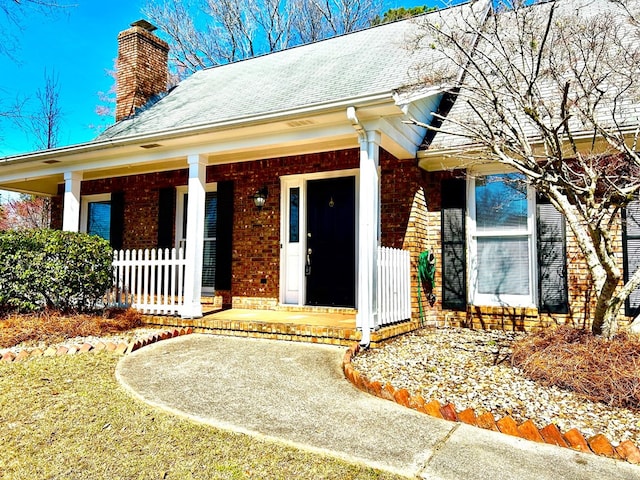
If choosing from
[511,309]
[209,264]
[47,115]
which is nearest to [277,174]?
[209,264]

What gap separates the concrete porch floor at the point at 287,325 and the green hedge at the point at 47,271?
977 mm

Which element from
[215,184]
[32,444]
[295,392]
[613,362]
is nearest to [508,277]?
[613,362]

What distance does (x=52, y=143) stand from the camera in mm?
18344

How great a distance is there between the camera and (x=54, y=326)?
5.61 m

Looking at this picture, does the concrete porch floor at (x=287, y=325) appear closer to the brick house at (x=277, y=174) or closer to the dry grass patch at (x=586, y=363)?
the brick house at (x=277, y=174)

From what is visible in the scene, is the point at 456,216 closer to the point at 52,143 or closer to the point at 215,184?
the point at 215,184

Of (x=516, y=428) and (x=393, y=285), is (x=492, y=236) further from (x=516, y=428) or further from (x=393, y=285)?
(x=516, y=428)

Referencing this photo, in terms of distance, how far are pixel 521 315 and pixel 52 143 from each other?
61.4 feet

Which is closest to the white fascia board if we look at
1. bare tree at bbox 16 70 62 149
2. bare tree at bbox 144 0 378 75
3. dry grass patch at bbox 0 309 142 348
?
dry grass patch at bbox 0 309 142 348

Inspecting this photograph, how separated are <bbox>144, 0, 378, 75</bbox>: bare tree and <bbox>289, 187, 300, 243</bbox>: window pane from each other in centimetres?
1362

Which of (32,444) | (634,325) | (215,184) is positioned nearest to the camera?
(32,444)

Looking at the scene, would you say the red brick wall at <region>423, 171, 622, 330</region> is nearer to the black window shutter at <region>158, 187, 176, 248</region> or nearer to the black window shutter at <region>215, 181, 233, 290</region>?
the black window shutter at <region>215, 181, 233, 290</region>

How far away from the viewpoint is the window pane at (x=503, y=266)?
248 inches

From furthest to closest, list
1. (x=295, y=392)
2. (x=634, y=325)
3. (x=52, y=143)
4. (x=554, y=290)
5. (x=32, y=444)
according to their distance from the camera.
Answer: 1. (x=52, y=143)
2. (x=554, y=290)
3. (x=634, y=325)
4. (x=295, y=392)
5. (x=32, y=444)
